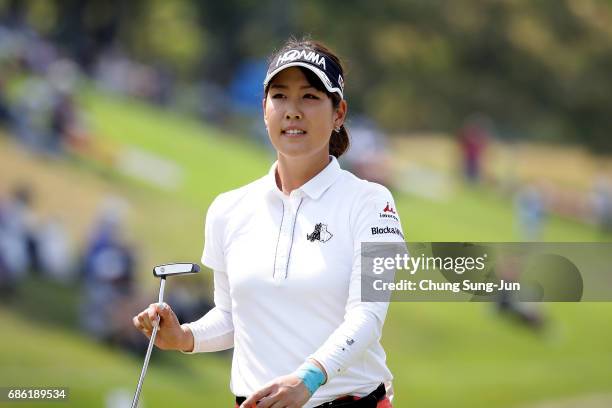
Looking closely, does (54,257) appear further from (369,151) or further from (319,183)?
(319,183)

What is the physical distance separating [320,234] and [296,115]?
0.88 ft

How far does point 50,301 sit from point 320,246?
606cm

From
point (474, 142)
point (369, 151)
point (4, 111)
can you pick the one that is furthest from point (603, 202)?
point (4, 111)

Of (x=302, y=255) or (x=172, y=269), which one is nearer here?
(x=302, y=255)

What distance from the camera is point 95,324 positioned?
27.1 ft

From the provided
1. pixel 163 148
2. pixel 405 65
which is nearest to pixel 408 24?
pixel 405 65

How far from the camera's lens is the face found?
8.56ft

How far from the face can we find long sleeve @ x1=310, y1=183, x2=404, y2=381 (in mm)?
171

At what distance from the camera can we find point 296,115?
2.60 m

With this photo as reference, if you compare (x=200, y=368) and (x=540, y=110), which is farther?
(x=540, y=110)

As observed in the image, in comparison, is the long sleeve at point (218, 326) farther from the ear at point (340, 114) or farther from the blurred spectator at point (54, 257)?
the blurred spectator at point (54, 257)

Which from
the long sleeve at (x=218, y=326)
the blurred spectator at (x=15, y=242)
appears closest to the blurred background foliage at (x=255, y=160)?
the blurred spectator at (x=15, y=242)

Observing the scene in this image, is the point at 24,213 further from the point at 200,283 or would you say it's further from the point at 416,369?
the point at 416,369

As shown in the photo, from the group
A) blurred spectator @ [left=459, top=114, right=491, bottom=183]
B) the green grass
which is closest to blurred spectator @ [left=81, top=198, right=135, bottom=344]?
the green grass
